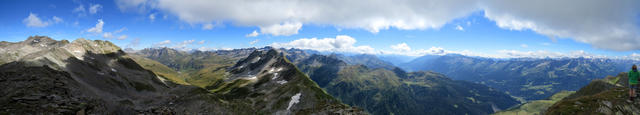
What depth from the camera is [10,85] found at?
181ft

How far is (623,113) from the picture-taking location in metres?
28.9

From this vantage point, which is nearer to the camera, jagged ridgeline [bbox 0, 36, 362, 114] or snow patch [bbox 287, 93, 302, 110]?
jagged ridgeline [bbox 0, 36, 362, 114]

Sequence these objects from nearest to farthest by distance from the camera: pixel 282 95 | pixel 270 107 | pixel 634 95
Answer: pixel 634 95 < pixel 270 107 < pixel 282 95

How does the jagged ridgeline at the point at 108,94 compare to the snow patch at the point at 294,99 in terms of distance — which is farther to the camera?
the snow patch at the point at 294,99

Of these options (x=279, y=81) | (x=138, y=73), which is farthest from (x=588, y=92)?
(x=138, y=73)

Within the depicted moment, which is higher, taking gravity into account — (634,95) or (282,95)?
(634,95)

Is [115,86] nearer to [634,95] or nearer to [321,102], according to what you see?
[321,102]

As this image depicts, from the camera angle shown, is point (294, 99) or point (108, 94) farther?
point (294, 99)

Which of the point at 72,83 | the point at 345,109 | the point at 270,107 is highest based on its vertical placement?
the point at 72,83

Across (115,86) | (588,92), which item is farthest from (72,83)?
(588,92)

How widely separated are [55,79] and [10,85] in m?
12.1

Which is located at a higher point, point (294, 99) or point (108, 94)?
point (108, 94)

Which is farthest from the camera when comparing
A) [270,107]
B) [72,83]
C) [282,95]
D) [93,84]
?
[282,95]

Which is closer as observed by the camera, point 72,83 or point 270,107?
point 72,83
